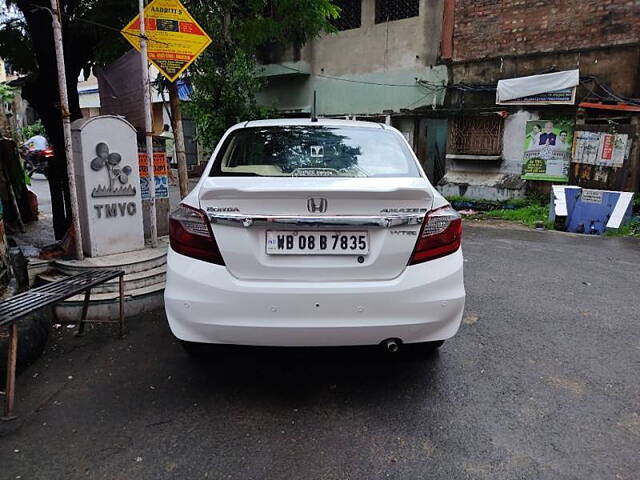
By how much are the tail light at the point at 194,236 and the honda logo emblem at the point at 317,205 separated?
1.75ft

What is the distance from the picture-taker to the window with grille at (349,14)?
540 inches

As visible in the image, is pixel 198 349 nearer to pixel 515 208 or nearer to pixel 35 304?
pixel 35 304

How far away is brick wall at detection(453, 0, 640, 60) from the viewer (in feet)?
32.3

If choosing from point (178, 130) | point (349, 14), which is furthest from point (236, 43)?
point (178, 130)

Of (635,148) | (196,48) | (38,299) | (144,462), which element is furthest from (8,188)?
(635,148)

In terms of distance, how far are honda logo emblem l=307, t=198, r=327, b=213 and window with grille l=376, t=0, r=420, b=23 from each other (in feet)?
38.6

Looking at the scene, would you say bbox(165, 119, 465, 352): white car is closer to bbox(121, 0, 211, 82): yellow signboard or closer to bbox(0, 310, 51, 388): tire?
bbox(0, 310, 51, 388): tire

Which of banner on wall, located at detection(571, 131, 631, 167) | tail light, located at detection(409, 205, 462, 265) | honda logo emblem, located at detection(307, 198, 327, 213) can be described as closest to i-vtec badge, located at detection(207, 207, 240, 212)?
honda logo emblem, located at detection(307, 198, 327, 213)

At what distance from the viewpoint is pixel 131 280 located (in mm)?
4262

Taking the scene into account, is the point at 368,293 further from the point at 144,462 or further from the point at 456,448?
the point at 144,462

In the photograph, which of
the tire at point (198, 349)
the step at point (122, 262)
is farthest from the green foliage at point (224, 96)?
the tire at point (198, 349)

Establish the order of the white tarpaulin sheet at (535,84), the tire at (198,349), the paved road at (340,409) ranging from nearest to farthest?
the paved road at (340,409) < the tire at (198,349) < the white tarpaulin sheet at (535,84)

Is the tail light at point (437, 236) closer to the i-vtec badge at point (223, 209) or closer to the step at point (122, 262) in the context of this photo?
the i-vtec badge at point (223, 209)

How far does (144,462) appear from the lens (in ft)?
7.50
